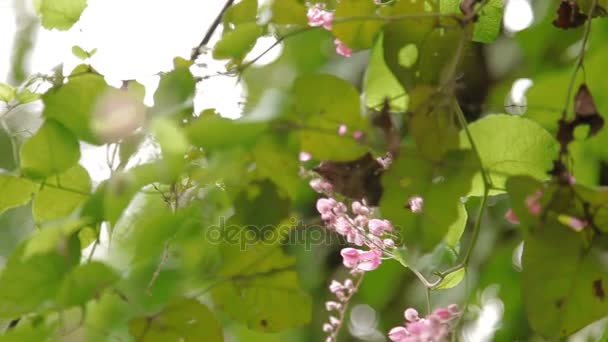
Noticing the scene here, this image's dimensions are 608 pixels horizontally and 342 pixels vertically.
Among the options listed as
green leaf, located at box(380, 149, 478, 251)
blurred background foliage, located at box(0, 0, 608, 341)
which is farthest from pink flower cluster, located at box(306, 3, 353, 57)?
green leaf, located at box(380, 149, 478, 251)

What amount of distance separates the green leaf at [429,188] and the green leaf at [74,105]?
0.14 metres

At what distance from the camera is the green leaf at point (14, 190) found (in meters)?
0.43

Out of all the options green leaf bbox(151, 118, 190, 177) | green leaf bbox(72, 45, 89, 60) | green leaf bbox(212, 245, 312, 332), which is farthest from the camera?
green leaf bbox(72, 45, 89, 60)

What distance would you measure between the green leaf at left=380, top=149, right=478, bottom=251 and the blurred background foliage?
0.06 feet

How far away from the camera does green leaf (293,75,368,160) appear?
0.98ft

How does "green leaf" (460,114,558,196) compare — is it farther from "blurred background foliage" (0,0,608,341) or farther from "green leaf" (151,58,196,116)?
"green leaf" (151,58,196,116)

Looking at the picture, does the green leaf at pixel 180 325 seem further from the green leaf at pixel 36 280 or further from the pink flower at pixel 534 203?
the pink flower at pixel 534 203

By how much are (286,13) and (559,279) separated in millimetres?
176

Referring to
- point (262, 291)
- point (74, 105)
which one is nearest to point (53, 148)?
point (74, 105)

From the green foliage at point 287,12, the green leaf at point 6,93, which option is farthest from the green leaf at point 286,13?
the green leaf at point 6,93

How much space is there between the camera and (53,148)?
0.37 m

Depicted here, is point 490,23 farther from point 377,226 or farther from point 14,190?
point 14,190

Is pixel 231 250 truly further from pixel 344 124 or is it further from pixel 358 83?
pixel 358 83

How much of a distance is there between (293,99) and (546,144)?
0.14 metres
